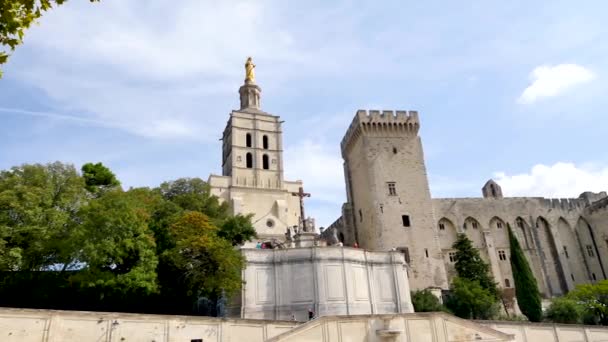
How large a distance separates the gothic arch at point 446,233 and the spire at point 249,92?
2814 cm

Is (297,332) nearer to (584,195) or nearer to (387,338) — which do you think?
(387,338)

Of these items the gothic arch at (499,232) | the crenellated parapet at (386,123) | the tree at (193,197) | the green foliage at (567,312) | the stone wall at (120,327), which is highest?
the crenellated parapet at (386,123)

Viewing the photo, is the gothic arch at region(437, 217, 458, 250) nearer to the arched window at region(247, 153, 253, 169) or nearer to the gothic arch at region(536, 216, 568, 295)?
the gothic arch at region(536, 216, 568, 295)

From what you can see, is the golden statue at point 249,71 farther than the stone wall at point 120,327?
Yes

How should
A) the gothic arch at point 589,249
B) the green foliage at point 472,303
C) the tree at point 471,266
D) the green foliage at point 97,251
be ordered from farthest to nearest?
1. the gothic arch at point 589,249
2. the tree at point 471,266
3. the green foliage at point 472,303
4. the green foliage at point 97,251

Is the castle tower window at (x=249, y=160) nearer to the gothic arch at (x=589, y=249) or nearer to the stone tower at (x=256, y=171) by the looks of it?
the stone tower at (x=256, y=171)

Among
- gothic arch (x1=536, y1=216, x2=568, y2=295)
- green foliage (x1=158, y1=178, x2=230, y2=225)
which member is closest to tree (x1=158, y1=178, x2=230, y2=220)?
green foliage (x1=158, y1=178, x2=230, y2=225)

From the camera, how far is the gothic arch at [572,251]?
4653cm

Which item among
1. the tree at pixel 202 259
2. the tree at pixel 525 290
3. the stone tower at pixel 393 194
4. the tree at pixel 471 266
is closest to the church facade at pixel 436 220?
the stone tower at pixel 393 194

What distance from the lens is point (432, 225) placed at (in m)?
40.9

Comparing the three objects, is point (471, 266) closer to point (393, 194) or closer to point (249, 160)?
point (393, 194)

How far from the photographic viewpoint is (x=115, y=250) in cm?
2248

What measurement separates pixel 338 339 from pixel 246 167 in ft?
123

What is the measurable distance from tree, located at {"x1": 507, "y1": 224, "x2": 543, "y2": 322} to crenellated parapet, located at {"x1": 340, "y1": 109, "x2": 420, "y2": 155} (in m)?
14.9
